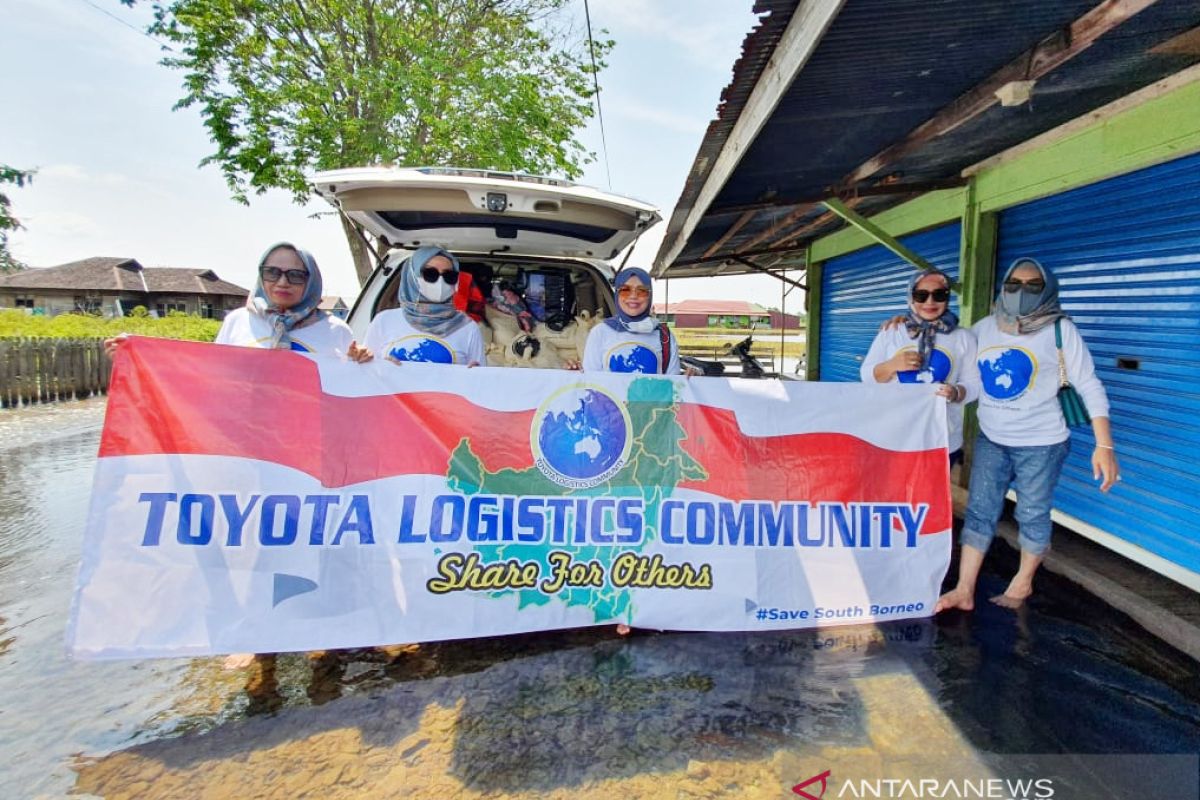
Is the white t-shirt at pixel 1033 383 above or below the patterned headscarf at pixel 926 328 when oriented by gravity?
below

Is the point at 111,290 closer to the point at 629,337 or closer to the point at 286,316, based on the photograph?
the point at 286,316

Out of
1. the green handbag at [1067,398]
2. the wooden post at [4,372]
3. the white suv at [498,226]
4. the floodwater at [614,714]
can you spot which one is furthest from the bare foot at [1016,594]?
the wooden post at [4,372]

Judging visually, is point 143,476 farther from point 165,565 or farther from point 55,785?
point 55,785

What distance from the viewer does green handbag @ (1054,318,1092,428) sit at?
294cm

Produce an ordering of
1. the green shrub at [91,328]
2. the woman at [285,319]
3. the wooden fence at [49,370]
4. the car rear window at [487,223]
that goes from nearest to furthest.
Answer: the woman at [285,319], the car rear window at [487,223], the wooden fence at [49,370], the green shrub at [91,328]

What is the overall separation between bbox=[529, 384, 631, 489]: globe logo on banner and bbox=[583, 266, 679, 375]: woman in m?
0.43

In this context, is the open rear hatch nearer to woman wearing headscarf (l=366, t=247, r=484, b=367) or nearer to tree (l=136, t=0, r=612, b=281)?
woman wearing headscarf (l=366, t=247, r=484, b=367)

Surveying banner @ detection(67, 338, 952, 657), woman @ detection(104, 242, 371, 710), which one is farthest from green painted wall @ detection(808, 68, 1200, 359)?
woman @ detection(104, 242, 371, 710)

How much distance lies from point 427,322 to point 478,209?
2.64ft

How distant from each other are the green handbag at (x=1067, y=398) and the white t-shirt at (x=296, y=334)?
3504 millimetres

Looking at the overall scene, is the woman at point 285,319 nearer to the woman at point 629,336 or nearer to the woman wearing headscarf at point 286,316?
the woman wearing headscarf at point 286,316

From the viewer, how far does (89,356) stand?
476 inches

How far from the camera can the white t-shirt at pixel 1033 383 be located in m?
2.89

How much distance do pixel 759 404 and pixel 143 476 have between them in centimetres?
272
